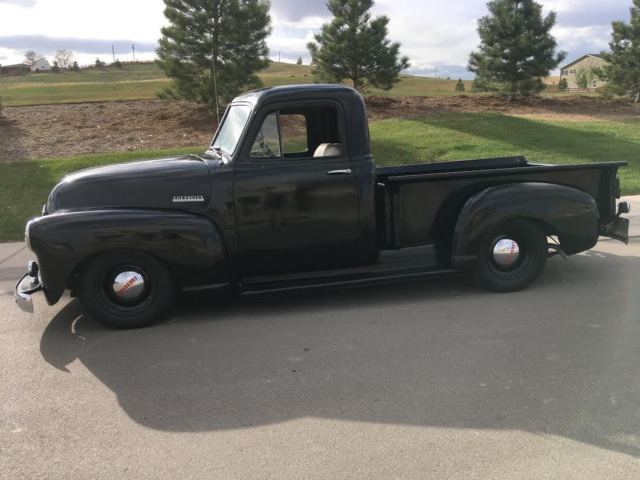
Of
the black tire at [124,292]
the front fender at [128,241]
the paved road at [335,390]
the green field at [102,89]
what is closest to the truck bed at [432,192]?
the paved road at [335,390]

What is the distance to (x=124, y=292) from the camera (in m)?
4.53

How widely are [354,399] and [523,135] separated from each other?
1286 cm

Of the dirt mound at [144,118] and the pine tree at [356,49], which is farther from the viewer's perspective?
the pine tree at [356,49]

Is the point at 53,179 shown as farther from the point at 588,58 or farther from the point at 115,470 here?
the point at 588,58

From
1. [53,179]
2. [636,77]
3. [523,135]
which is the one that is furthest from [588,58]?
[53,179]

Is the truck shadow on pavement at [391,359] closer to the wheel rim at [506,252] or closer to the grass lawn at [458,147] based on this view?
the wheel rim at [506,252]

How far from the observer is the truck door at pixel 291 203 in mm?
4703

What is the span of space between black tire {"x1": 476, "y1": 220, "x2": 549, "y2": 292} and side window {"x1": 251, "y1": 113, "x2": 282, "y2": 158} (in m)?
2.12

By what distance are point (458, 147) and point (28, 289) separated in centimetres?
1059

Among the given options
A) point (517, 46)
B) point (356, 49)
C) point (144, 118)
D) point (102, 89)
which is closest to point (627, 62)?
point (517, 46)

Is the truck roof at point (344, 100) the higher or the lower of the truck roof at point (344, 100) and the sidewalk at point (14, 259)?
the higher

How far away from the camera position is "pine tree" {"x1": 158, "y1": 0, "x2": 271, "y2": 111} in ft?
50.7

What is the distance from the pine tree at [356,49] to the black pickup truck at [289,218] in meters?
12.6

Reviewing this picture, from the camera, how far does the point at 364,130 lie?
16.4 ft
